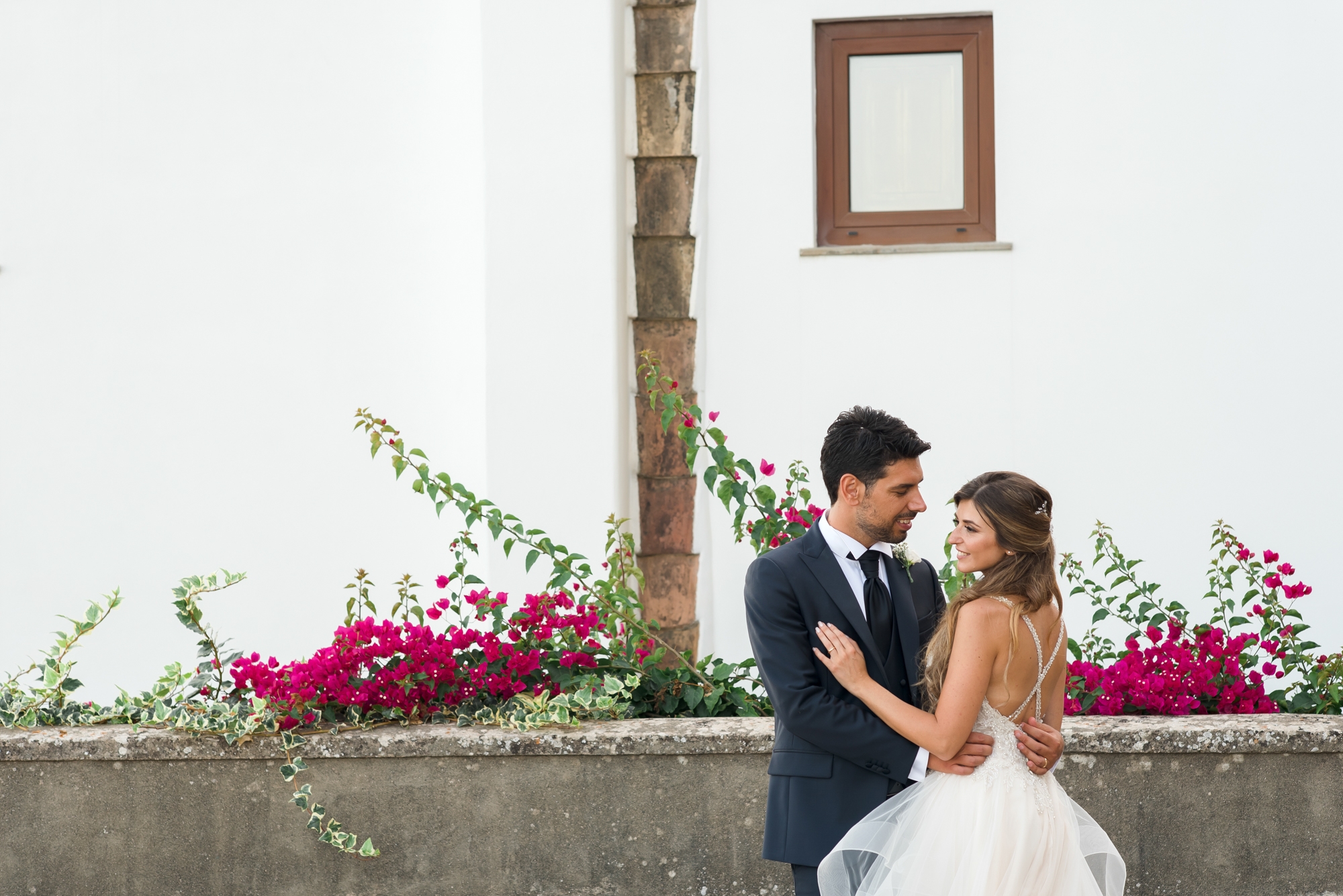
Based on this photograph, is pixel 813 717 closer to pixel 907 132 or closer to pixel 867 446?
pixel 867 446

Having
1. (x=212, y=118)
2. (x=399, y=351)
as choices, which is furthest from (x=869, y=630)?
(x=212, y=118)

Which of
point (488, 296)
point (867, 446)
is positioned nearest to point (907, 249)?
point (488, 296)

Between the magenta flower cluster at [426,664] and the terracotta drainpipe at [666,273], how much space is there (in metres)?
1.26

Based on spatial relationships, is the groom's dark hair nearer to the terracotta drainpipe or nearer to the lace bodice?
the lace bodice

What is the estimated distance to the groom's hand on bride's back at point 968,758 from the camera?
2186 mm

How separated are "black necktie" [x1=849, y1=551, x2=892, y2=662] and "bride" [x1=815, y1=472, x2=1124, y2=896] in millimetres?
95

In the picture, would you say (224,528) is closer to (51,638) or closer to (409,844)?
(51,638)

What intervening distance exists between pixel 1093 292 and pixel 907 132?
1.01 m

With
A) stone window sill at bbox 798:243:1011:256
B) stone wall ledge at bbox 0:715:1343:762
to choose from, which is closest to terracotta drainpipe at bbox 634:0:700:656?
stone window sill at bbox 798:243:1011:256

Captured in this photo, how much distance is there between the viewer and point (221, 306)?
4.74 meters

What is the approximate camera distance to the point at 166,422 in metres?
4.75

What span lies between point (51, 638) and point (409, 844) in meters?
2.38

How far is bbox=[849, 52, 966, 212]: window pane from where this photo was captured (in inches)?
189

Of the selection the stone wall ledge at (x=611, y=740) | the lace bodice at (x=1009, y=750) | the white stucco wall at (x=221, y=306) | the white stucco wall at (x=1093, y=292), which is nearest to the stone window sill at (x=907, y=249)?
the white stucco wall at (x=1093, y=292)
